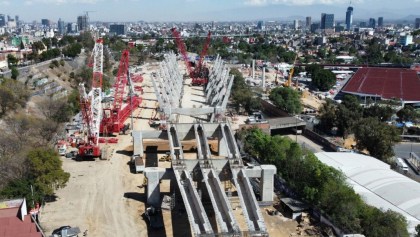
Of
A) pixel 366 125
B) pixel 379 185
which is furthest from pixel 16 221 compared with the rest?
pixel 366 125

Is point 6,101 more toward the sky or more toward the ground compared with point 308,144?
more toward the sky

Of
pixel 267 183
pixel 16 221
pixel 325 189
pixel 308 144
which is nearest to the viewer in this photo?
pixel 16 221

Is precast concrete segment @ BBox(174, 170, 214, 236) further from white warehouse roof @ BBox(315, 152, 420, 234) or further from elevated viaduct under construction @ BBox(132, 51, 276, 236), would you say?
white warehouse roof @ BBox(315, 152, 420, 234)

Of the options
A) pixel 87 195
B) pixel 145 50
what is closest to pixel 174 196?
pixel 87 195

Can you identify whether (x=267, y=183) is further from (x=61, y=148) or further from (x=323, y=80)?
(x=323, y=80)

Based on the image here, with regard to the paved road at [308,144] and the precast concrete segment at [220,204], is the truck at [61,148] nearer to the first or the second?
the precast concrete segment at [220,204]

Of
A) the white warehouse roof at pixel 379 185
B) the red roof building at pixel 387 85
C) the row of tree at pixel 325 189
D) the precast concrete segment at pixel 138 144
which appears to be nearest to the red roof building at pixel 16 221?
the precast concrete segment at pixel 138 144

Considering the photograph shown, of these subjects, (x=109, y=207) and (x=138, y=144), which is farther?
(x=138, y=144)
